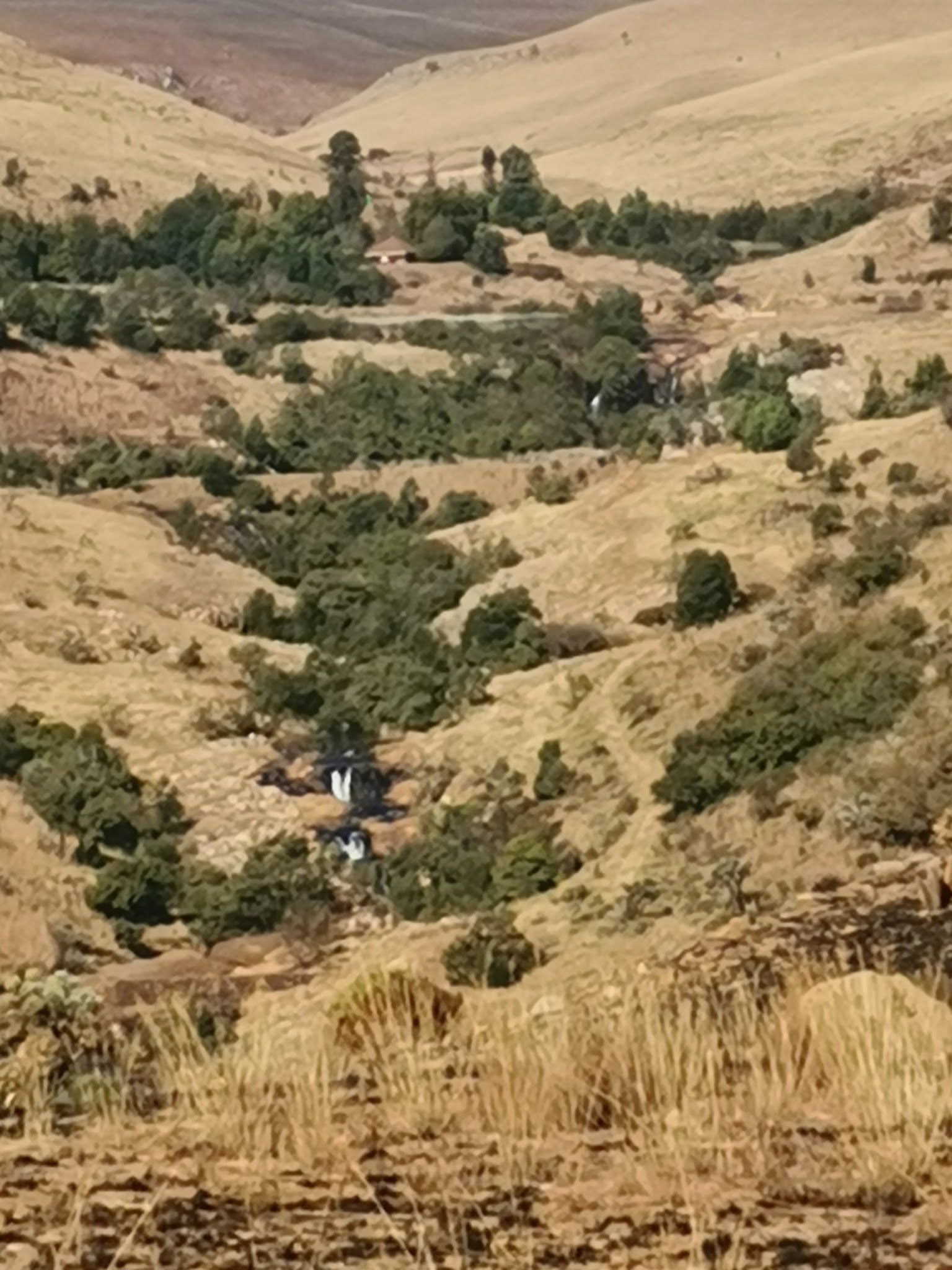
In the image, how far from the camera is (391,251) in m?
62.7

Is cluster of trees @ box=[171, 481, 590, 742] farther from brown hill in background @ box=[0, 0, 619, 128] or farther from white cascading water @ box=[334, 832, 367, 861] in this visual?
brown hill in background @ box=[0, 0, 619, 128]

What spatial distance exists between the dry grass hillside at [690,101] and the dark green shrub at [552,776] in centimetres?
5389

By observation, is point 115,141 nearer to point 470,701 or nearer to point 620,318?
point 620,318

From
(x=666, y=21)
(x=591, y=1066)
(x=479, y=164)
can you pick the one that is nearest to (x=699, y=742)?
(x=591, y=1066)

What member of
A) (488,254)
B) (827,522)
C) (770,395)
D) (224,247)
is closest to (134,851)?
(827,522)

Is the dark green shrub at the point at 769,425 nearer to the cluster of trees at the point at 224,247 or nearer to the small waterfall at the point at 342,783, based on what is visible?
the small waterfall at the point at 342,783

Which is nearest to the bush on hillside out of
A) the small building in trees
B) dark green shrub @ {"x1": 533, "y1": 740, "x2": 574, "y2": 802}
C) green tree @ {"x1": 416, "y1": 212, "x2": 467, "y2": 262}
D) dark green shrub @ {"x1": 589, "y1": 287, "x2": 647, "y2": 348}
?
dark green shrub @ {"x1": 533, "y1": 740, "x2": 574, "y2": 802}

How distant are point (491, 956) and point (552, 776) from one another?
8797mm

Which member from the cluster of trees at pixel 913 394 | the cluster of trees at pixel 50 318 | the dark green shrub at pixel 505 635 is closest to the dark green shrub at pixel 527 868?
the dark green shrub at pixel 505 635

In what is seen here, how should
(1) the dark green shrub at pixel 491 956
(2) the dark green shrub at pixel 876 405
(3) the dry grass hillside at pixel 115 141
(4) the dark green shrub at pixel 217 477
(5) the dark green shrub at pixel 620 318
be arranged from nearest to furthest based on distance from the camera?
(1) the dark green shrub at pixel 491 956 → (2) the dark green shrub at pixel 876 405 → (4) the dark green shrub at pixel 217 477 → (5) the dark green shrub at pixel 620 318 → (3) the dry grass hillside at pixel 115 141

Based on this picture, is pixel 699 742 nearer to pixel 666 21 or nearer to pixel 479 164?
pixel 479 164

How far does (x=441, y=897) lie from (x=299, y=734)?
23.1 ft

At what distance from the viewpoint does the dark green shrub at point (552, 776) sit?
24.5 meters

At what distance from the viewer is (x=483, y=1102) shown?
5906 millimetres
